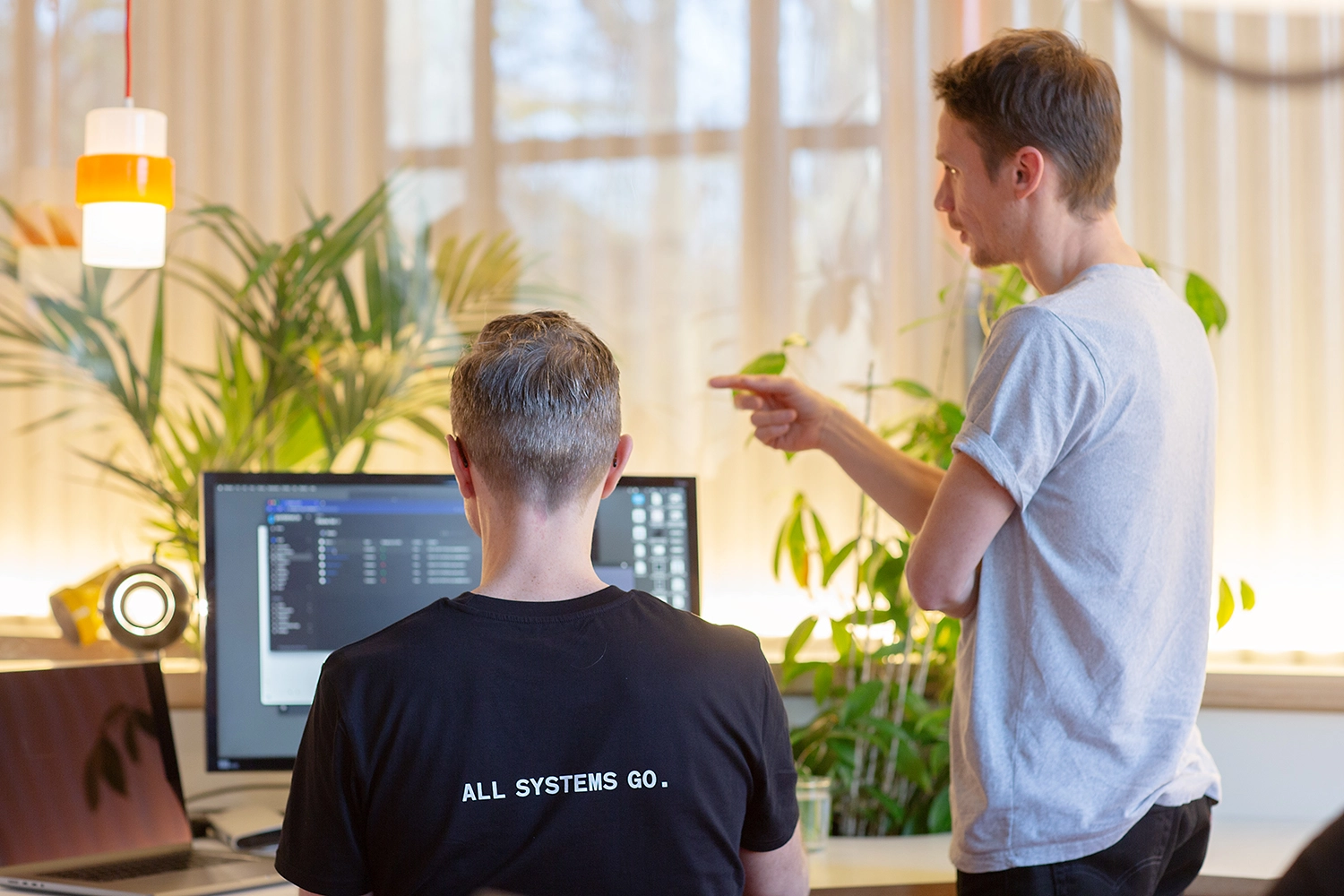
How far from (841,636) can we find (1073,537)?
3.07 feet

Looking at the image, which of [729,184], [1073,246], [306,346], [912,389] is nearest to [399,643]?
[1073,246]

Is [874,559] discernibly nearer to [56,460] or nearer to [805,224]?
[805,224]

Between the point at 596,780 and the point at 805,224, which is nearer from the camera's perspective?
the point at 596,780

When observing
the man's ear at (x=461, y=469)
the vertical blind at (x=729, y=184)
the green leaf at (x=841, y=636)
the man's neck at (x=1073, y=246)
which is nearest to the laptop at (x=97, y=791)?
the man's ear at (x=461, y=469)

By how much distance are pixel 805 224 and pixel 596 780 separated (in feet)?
5.75

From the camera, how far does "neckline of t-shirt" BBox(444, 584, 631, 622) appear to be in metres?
1.01

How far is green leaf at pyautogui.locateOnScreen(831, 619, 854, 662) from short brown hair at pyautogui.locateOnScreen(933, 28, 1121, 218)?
973 millimetres

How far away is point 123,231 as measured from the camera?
1922 mm

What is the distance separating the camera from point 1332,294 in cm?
226

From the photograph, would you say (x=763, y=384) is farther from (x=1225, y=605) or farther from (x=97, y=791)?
(x=97, y=791)

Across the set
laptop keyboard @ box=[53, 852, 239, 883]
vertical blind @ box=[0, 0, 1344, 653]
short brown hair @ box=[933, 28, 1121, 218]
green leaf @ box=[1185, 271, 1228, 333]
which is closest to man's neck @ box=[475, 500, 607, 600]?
short brown hair @ box=[933, 28, 1121, 218]

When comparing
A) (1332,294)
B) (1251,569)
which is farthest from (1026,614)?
(1332,294)

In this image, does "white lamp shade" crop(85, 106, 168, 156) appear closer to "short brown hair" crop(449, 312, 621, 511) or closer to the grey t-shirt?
"short brown hair" crop(449, 312, 621, 511)

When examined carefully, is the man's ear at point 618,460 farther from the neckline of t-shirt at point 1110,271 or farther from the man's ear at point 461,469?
the neckline of t-shirt at point 1110,271
